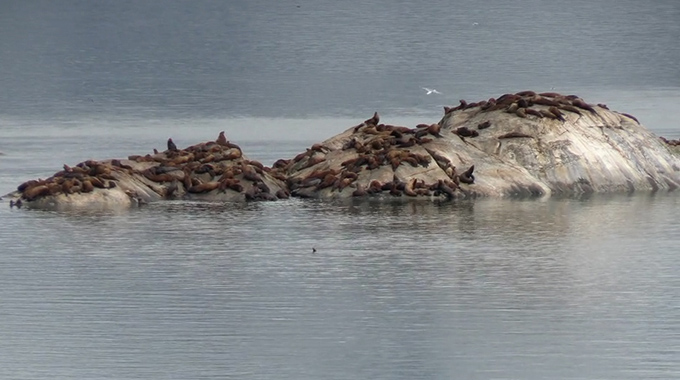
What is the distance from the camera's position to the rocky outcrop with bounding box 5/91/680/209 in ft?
113

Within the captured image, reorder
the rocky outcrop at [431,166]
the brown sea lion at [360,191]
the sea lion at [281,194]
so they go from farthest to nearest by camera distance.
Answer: the sea lion at [281,194], the brown sea lion at [360,191], the rocky outcrop at [431,166]

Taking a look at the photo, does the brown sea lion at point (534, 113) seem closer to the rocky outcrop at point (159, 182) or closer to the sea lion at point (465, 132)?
the sea lion at point (465, 132)

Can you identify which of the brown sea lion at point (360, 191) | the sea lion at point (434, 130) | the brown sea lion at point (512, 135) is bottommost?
the brown sea lion at point (360, 191)

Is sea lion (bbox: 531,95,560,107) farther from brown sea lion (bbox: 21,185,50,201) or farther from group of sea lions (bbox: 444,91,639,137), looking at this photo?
brown sea lion (bbox: 21,185,50,201)

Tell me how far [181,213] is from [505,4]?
109727 millimetres

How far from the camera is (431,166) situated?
3484 centimetres

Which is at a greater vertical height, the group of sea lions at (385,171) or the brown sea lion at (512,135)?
the brown sea lion at (512,135)

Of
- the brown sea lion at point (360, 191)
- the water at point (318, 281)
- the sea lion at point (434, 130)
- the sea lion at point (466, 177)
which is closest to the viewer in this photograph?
the water at point (318, 281)

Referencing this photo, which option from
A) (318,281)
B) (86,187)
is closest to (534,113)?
(86,187)

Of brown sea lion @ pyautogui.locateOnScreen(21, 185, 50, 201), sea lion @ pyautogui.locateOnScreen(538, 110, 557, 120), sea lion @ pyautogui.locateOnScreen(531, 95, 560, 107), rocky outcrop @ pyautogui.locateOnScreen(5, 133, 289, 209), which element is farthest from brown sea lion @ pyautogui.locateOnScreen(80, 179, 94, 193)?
sea lion @ pyautogui.locateOnScreen(531, 95, 560, 107)

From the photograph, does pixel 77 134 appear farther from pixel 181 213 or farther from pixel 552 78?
pixel 552 78

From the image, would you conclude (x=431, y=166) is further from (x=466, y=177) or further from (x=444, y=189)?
(x=466, y=177)

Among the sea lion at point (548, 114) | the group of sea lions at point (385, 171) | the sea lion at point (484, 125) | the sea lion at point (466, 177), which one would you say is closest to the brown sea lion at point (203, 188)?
the group of sea lions at point (385, 171)

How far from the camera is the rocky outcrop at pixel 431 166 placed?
34.5 metres
